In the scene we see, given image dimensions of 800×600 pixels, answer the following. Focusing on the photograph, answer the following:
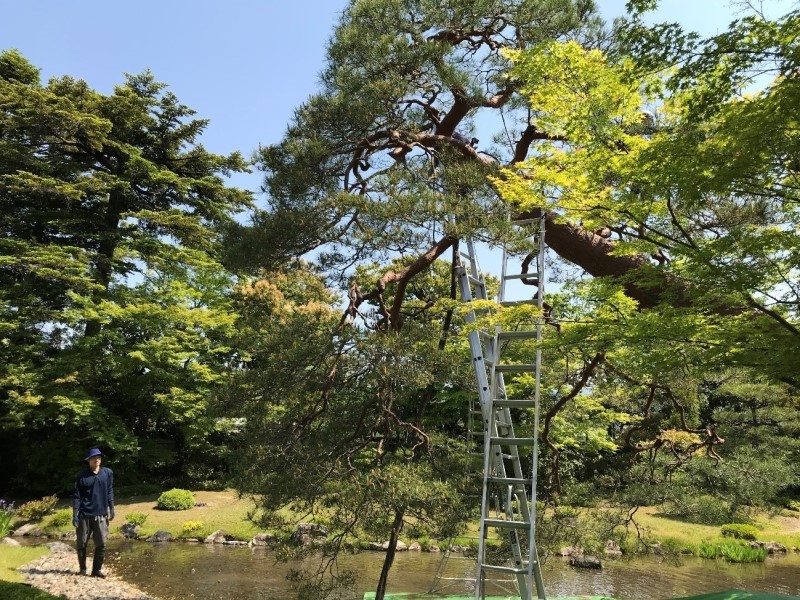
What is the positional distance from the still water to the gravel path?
3.31ft

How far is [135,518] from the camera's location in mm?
11602

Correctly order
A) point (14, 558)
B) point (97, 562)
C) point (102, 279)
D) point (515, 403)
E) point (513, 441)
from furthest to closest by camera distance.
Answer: point (102, 279) → point (14, 558) → point (97, 562) → point (515, 403) → point (513, 441)

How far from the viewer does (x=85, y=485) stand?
5637 mm

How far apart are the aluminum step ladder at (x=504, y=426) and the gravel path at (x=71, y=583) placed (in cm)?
369

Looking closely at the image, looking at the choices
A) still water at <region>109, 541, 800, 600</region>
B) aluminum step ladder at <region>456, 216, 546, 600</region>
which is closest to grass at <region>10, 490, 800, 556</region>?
still water at <region>109, 541, 800, 600</region>

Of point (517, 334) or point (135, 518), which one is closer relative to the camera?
point (517, 334)

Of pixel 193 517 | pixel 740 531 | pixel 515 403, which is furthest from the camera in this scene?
pixel 193 517

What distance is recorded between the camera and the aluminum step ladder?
4008 millimetres

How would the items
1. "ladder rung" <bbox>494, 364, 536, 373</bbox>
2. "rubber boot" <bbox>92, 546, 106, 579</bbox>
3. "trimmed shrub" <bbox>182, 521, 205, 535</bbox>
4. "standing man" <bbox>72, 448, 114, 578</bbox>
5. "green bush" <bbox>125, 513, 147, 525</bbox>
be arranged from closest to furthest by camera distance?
"ladder rung" <bbox>494, 364, 536, 373</bbox>
"standing man" <bbox>72, 448, 114, 578</bbox>
"rubber boot" <bbox>92, 546, 106, 579</bbox>
"trimmed shrub" <bbox>182, 521, 205, 535</bbox>
"green bush" <bbox>125, 513, 147, 525</bbox>

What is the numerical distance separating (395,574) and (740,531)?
802cm

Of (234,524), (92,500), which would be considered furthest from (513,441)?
(234,524)

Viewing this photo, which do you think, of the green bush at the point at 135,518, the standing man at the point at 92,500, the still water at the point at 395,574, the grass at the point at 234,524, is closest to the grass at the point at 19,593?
the standing man at the point at 92,500

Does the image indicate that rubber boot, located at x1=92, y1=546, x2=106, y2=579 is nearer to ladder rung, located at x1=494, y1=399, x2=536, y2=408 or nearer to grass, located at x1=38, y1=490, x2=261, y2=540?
grass, located at x1=38, y1=490, x2=261, y2=540

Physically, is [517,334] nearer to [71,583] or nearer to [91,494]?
[91,494]
